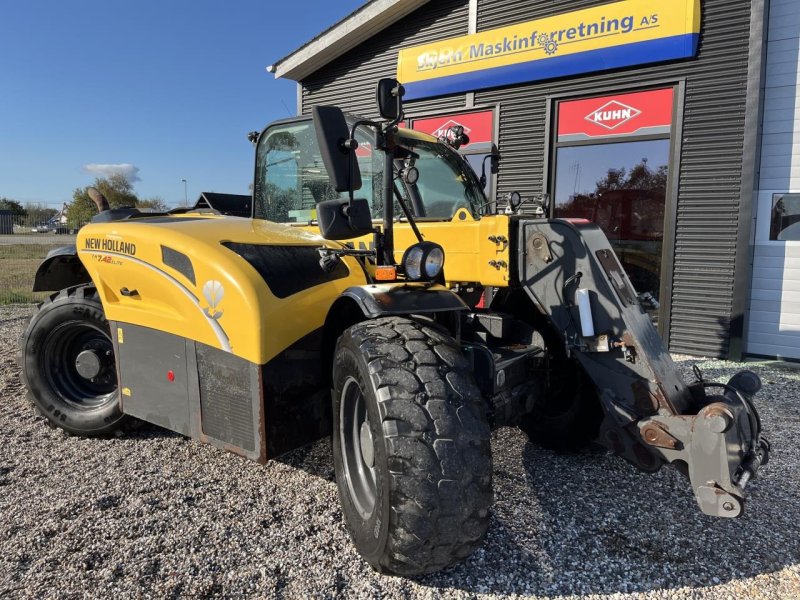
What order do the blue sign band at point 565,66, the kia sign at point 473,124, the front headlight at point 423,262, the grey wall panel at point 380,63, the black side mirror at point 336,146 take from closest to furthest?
1. the black side mirror at point 336,146
2. the front headlight at point 423,262
3. the blue sign band at point 565,66
4. the kia sign at point 473,124
5. the grey wall panel at point 380,63

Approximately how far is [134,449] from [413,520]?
265 centimetres

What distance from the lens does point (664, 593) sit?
2.40 metres

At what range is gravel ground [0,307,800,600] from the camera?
7.95 feet

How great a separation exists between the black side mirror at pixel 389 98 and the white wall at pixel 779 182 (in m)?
6.24

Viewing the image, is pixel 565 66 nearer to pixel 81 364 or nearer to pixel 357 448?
pixel 357 448

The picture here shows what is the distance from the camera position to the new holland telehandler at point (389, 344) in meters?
2.17

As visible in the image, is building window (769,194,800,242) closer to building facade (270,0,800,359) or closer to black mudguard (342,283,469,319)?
building facade (270,0,800,359)

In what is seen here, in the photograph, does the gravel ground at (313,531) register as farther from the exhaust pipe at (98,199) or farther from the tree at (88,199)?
the tree at (88,199)

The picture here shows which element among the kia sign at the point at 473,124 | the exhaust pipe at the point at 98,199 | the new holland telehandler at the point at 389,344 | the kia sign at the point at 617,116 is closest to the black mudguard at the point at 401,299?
the new holland telehandler at the point at 389,344

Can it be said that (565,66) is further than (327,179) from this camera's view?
Yes

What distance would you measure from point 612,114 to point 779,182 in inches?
89.3

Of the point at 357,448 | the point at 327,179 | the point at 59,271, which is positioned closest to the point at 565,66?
the point at 327,179

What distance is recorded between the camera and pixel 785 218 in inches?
269

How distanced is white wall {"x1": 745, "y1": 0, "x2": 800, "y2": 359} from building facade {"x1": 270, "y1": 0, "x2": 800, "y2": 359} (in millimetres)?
15
